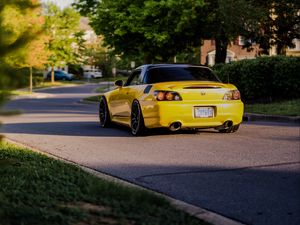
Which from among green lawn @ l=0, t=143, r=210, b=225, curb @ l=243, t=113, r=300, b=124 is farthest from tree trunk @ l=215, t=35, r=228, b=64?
green lawn @ l=0, t=143, r=210, b=225

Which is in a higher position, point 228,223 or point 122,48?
point 122,48

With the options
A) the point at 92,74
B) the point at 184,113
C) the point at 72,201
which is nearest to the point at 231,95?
the point at 184,113

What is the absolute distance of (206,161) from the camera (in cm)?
758

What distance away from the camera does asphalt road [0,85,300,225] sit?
515 centimetres

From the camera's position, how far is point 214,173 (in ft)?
21.9

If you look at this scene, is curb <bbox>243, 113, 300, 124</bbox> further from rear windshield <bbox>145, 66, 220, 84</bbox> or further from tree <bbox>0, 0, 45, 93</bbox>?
tree <bbox>0, 0, 45, 93</bbox>

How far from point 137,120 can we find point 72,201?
19.7ft

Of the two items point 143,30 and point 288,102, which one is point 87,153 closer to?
point 288,102

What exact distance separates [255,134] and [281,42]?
64.2ft

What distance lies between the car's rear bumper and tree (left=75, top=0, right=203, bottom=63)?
57.2ft

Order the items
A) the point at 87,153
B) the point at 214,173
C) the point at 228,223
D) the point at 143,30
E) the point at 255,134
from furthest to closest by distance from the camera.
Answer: the point at 143,30 < the point at 255,134 < the point at 87,153 < the point at 214,173 < the point at 228,223

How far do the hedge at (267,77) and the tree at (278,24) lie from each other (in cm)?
634

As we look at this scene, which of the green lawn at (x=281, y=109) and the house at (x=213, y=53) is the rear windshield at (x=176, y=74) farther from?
the house at (x=213, y=53)

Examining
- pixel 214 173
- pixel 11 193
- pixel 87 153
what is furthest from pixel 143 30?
pixel 11 193
